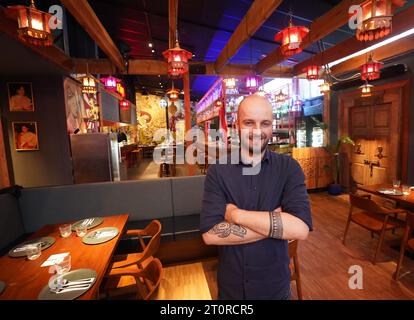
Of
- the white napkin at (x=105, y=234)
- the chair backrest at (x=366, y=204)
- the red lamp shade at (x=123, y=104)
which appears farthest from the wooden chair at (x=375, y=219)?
the red lamp shade at (x=123, y=104)

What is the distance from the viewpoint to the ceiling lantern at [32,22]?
2.01 meters

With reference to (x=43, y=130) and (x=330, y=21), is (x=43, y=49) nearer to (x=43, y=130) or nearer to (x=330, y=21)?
(x=43, y=130)

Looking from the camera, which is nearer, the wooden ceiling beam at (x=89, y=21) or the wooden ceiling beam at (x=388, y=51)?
the wooden ceiling beam at (x=89, y=21)

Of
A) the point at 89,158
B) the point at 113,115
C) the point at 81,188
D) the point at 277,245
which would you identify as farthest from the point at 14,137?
the point at 277,245

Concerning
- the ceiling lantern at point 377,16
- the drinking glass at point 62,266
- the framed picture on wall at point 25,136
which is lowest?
the drinking glass at point 62,266

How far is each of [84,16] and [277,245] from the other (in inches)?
139

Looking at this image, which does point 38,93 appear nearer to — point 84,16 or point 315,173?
point 84,16

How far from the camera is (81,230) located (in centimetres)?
230

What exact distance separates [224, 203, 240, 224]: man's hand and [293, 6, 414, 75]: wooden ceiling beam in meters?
4.17

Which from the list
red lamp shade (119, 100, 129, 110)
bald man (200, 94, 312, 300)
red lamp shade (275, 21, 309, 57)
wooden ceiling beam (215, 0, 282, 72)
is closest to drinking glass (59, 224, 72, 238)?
bald man (200, 94, 312, 300)

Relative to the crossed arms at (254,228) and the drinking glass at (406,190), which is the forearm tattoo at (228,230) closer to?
the crossed arms at (254,228)

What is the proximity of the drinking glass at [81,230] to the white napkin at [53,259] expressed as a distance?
0.36m

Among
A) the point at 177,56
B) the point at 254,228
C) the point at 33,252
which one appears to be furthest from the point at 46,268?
the point at 177,56

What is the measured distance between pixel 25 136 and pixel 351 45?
7.45m
